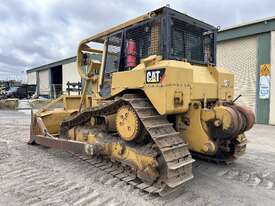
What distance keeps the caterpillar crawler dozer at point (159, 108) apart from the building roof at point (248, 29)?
820cm

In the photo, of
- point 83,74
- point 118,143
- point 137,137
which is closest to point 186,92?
point 137,137

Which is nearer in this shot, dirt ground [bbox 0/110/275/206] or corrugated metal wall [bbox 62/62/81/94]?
dirt ground [bbox 0/110/275/206]

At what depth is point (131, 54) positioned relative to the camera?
4.70m

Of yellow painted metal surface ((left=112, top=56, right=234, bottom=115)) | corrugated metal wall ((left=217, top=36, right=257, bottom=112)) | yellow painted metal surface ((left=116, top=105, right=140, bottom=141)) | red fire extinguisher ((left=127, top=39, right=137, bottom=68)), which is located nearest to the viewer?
yellow painted metal surface ((left=112, top=56, right=234, bottom=115))

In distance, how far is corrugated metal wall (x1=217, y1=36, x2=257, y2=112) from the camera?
42.3 ft

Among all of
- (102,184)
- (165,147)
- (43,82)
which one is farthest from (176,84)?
(43,82)

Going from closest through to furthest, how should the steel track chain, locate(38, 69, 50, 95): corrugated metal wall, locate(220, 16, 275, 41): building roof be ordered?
the steel track chain, locate(220, 16, 275, 41): building roof, locate(38, 69, 50, 95): corrugated metal wall

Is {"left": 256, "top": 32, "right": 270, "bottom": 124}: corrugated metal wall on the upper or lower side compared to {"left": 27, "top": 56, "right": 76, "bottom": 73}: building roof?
lower

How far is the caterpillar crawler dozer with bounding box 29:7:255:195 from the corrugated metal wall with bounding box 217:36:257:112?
333 inches

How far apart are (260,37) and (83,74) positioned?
31.5 ft

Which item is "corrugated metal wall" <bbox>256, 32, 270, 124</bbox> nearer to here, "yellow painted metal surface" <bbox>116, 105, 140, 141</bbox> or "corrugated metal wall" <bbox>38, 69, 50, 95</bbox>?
"yellow painted metal surface" <bbox>116, 105, 140, 141</bbox>

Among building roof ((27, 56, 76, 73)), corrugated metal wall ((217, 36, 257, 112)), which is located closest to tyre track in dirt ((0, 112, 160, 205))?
corrugated metal wall ((217, 36, 257, 112))

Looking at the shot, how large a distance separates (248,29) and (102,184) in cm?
1128

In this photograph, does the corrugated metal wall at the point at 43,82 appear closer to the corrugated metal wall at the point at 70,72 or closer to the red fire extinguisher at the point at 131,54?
the corrugated metal wall at the point at 70,72
